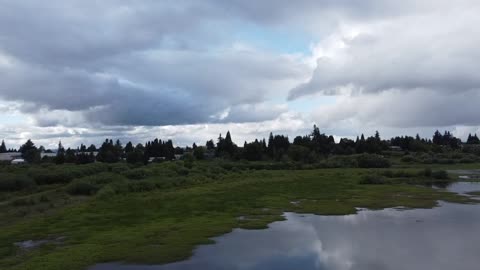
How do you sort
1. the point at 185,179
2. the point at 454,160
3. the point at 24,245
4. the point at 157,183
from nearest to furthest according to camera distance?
the point at 24,245, the point at 157,183, the point at 185,179, the point at 454,160

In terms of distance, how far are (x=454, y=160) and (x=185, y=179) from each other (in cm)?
9598

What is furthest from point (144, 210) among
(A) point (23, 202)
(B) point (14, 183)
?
(B) point (14, 183)

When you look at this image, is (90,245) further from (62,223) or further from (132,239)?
(62,223)

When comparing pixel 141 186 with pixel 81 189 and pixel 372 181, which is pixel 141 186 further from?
pixel 372 181

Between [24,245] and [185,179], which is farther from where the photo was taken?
[185,179]

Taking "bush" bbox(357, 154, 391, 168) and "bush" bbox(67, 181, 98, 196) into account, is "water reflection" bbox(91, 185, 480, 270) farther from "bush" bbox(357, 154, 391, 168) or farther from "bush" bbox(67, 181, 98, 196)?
"bush" bbox(357, 154, 391, 168)

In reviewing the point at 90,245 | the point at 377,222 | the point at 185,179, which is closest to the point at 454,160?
the point at 185,179

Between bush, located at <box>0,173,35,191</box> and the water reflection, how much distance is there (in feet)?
128

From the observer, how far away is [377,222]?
35.3m

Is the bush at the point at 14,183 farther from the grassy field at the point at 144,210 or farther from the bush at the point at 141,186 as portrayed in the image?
the bush at the point at 141,186

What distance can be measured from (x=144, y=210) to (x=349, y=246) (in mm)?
20728

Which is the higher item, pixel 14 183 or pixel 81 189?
pixel 14 183

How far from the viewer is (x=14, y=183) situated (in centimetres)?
5825

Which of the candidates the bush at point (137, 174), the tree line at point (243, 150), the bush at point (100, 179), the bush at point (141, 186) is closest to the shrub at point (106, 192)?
the bush at point (141, 186)
